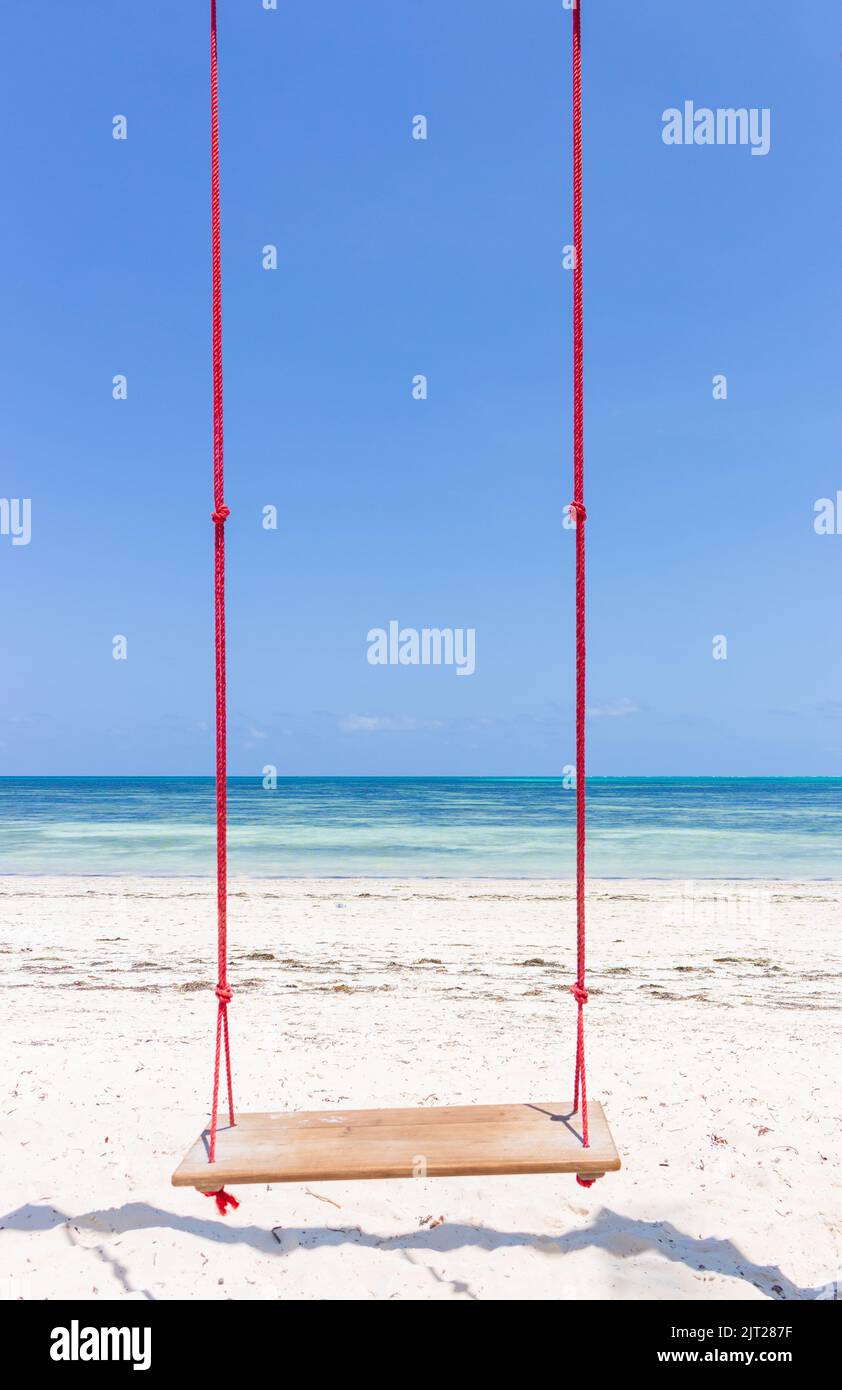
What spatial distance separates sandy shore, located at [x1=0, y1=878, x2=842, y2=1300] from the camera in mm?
3033

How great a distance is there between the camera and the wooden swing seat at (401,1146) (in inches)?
104

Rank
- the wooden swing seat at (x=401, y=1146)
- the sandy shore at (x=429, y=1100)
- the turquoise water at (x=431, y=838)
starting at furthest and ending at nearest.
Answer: the turquoise water at (x=431, y=838), the sandy shore at (x=429, y=1100), the wooden swing seat at (x=401, y=1146)

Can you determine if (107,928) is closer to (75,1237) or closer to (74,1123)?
(74,1123)

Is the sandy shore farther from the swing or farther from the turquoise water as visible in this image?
the turquoise water

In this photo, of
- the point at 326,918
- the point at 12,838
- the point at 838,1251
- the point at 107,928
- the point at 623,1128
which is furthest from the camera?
the point at 12,838

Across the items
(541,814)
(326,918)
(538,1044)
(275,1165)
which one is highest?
(275,1165)

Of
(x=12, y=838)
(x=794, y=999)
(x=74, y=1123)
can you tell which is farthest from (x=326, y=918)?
(x=12, y=838)

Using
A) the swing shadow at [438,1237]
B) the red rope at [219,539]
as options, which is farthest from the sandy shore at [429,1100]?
the red rope at [219,539]

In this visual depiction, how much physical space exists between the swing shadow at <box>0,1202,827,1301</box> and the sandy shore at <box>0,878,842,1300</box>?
10 millimetres

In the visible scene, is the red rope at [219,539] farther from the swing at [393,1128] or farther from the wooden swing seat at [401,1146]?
the wooden swing seat at [401,1146]

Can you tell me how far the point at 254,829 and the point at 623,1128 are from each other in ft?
92.3

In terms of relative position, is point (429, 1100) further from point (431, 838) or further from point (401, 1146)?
point (431, 838)

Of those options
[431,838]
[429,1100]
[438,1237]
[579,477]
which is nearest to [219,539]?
[579,477]
